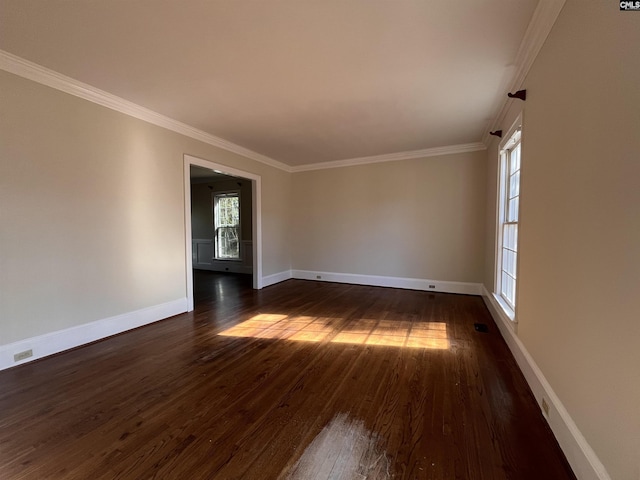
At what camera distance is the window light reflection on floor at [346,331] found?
9.91 feet

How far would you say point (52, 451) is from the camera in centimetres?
154

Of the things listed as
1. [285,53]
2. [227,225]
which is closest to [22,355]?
[285,53]

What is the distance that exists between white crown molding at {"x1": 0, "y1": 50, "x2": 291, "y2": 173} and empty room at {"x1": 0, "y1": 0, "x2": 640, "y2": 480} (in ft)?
0.05

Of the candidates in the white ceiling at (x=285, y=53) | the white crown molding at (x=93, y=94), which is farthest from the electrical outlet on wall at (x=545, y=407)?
the white crown molding at (x=93, y=94)

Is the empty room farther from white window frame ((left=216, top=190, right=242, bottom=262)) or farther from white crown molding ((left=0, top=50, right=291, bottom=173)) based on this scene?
white window frame ((left=216, top=190, right=242, bottom=262))

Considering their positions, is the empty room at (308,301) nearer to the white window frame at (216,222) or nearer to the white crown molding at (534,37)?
the white crown molding at (534,37)

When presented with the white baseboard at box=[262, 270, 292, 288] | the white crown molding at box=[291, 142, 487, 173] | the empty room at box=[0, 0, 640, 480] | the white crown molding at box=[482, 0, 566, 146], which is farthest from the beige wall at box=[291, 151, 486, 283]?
the white crown molding at box=[482, 0, 566, 146]

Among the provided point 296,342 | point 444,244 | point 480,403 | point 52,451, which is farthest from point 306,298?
point 52,451

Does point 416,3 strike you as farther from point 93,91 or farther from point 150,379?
point 150,379

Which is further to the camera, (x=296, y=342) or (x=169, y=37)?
(x=296, y=342)

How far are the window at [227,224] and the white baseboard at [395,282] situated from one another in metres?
2.16

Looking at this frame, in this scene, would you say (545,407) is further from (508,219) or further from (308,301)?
(308,301)

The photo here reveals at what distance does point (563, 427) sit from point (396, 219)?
4.25m

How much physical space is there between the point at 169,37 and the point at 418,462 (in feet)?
10.6
